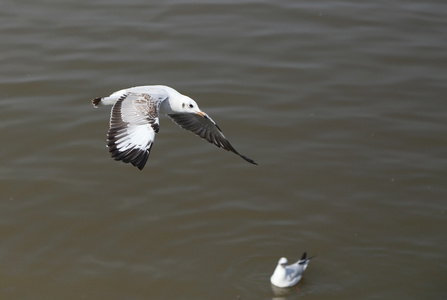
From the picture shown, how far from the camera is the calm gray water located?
8320mm

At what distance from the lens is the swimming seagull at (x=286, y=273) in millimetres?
7866

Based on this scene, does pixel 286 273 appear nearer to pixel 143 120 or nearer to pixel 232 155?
pixel 143 120

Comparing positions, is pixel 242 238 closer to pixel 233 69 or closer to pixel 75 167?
pixel 75 167

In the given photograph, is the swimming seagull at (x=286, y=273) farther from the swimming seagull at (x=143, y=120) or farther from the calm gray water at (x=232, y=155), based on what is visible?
the swimming seagull at (x=143, y=120)

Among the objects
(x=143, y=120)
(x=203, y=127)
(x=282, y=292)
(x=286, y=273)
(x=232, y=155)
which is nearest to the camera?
(x=143, y=120)

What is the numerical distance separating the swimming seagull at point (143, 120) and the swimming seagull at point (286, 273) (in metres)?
1.48

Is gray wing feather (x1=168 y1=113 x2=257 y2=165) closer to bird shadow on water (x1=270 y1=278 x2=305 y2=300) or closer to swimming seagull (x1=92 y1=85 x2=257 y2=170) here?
swimming seagull (x1=92 y1=85 x2=257 y2=170)

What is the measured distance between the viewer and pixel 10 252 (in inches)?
332

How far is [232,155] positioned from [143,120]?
2551mm

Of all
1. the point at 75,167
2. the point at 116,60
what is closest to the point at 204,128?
the point at 75,167

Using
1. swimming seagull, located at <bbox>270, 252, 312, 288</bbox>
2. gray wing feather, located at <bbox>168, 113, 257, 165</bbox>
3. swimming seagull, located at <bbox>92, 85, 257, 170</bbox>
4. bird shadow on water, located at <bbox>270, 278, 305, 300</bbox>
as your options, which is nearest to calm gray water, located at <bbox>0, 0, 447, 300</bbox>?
bird shadow on water, located at <bbox>270, 278, 305, 300</bbox>

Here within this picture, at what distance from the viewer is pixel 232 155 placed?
998 centimetres

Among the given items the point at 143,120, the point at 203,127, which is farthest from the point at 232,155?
the point at 143,120

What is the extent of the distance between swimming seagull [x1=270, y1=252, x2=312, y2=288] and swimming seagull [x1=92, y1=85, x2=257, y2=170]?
1.48m
